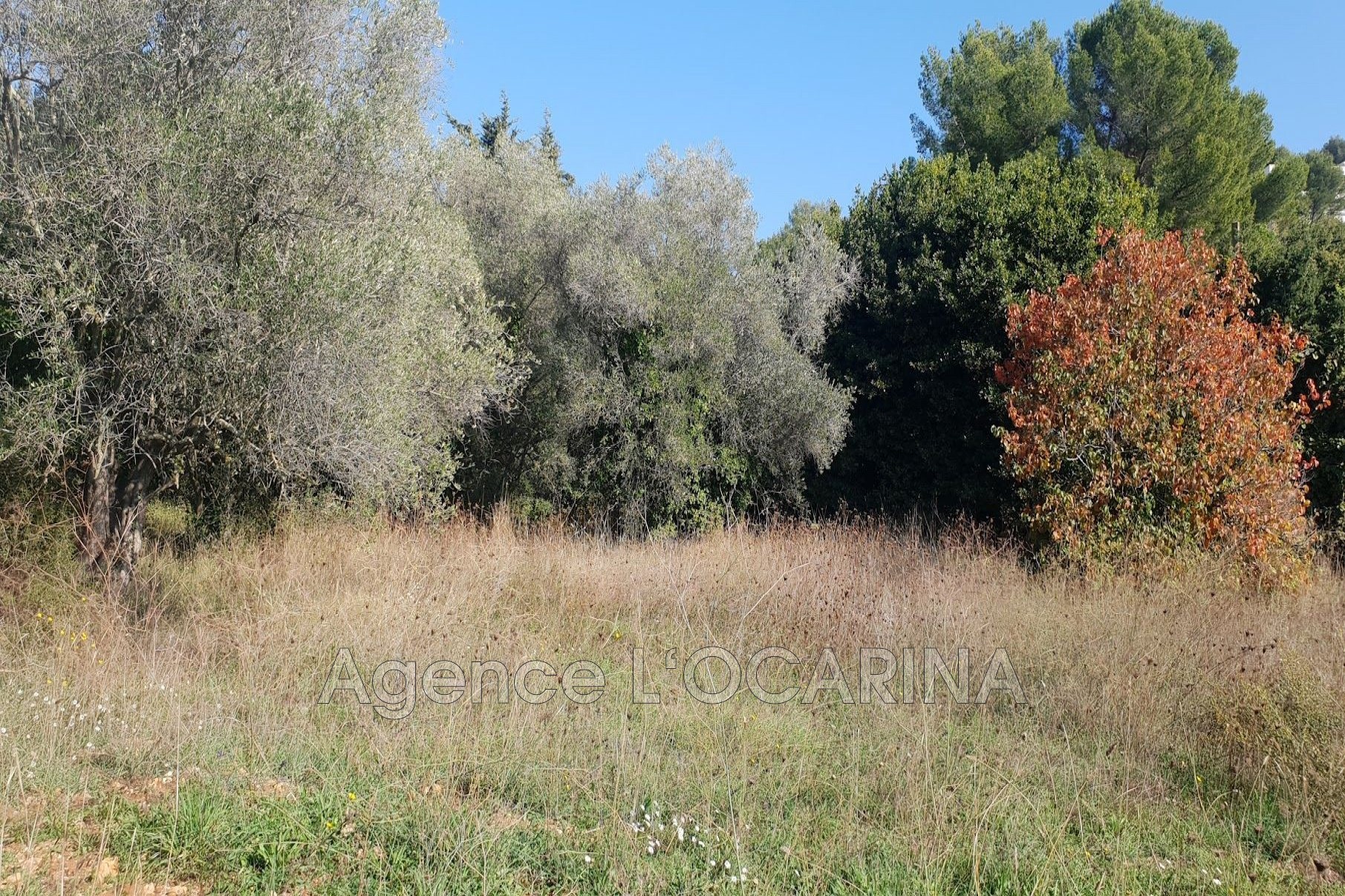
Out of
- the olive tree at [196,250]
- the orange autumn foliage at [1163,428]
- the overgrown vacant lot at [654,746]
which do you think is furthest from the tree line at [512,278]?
the overgrown vacant lot at [654,746]

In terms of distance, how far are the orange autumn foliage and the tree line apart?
86 cm

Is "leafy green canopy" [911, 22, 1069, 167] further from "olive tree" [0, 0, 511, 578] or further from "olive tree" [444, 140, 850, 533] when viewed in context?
"olive tree" [0, 0, 511, 578]

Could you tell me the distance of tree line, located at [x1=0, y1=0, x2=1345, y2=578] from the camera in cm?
705

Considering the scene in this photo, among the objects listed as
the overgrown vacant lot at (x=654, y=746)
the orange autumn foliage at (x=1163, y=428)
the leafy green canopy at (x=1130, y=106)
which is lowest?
the overgrown vacant lot at (x=654, y=746)

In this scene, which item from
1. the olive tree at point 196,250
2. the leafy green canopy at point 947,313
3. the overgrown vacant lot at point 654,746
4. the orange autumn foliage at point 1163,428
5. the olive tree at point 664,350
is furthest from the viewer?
the leafy green canopy at point 947,313

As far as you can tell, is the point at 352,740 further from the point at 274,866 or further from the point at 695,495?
the point at 695,495

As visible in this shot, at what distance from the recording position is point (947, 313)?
43.5 feet

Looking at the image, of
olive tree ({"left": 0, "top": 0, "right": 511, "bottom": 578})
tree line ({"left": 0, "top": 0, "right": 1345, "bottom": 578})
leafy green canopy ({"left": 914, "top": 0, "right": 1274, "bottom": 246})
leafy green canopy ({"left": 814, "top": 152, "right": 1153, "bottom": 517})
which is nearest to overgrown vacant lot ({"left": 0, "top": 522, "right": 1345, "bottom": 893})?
olive tree ({"left": 0, "top": 0, "right": 511, "bottom": 578})

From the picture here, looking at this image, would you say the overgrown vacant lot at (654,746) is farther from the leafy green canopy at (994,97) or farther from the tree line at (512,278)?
the leafy green canopy at (994,97)

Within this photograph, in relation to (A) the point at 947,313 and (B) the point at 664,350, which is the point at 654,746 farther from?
(A) the point at 947,313

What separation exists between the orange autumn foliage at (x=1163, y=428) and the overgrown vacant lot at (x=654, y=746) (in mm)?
927

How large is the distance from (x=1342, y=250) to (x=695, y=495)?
990 centimetres

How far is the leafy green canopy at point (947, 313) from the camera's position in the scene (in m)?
12.6

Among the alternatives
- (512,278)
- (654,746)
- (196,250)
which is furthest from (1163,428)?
(512,278)
